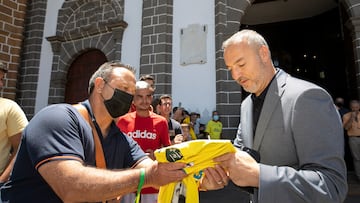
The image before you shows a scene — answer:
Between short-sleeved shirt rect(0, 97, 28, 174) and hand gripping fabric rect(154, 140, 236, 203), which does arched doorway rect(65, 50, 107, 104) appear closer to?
short-sleeved shirt rect(0, 97, 28, 174)

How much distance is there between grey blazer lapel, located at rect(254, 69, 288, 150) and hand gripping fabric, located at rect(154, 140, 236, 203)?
196 mm

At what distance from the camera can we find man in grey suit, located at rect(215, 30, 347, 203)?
99cm

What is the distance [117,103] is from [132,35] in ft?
20.5

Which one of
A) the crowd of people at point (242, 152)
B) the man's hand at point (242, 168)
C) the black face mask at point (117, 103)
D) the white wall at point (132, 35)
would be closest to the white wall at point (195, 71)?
the white wall at point (132, 35)

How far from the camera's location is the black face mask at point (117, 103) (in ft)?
5.26

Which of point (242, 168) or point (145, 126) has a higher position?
point (145, 126)

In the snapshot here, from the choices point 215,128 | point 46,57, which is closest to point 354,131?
point 215,128

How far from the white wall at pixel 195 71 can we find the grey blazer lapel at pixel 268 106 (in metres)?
5.12

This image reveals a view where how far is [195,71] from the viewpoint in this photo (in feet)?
21.8

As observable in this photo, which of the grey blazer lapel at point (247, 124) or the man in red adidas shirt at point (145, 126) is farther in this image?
the man in red adidas shirt at point (145, 126)

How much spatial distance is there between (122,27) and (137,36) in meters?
0.54

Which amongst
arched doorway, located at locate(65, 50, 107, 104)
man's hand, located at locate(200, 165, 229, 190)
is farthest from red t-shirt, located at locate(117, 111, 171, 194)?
arched doorway, located at locate(65, 50, 107, 104)

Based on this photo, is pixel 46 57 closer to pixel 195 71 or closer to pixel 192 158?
pixel 195 71

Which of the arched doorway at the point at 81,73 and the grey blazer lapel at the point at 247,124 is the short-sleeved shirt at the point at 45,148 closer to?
the grey blazer lapel at the point at 247,124
